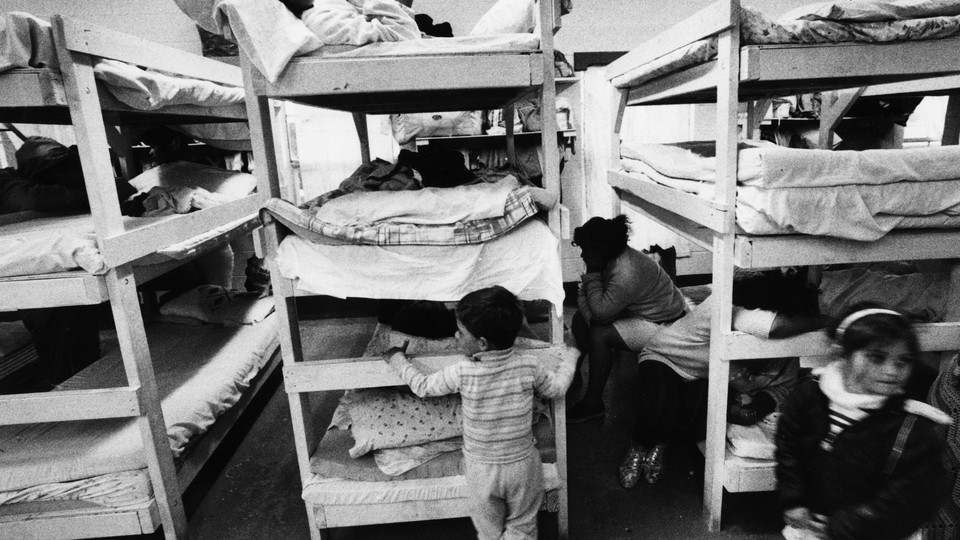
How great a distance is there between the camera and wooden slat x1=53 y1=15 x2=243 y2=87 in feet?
5.57

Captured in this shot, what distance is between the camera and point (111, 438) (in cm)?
212

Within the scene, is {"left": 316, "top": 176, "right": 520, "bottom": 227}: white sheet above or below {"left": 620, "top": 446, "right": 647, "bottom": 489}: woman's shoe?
above

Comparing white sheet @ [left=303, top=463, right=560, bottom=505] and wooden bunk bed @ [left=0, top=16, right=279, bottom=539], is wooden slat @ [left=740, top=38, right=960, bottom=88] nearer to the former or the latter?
white sheet @ [left=303, top=463, right=560, bottom=505]

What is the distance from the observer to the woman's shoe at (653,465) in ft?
8.07

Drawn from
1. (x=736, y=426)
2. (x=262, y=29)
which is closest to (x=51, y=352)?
(x=262, y=29)

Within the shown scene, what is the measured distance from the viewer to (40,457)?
6.68 ft

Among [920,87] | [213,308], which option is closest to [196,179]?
[213,308]

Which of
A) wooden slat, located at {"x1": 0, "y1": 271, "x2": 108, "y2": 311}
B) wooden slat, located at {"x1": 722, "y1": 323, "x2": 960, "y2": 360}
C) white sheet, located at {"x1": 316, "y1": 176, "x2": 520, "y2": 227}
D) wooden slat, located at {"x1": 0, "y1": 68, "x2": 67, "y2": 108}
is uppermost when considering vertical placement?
wooden slat, located at {"x1": 0, "y1": 68, "x2": 67, "y2": 108}

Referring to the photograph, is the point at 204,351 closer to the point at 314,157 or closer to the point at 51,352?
the point at 51,352

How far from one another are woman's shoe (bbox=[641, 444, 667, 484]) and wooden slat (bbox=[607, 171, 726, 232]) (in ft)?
3.46

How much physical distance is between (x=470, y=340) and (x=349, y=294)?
1.41 ft

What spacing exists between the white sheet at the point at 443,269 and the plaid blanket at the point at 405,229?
27 mm

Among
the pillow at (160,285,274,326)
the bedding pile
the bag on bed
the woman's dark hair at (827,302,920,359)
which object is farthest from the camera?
the bag on bed

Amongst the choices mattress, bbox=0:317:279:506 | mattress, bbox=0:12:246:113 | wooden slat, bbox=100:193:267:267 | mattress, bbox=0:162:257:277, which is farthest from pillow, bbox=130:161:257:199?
mattress, bbox=0:317:279:506
